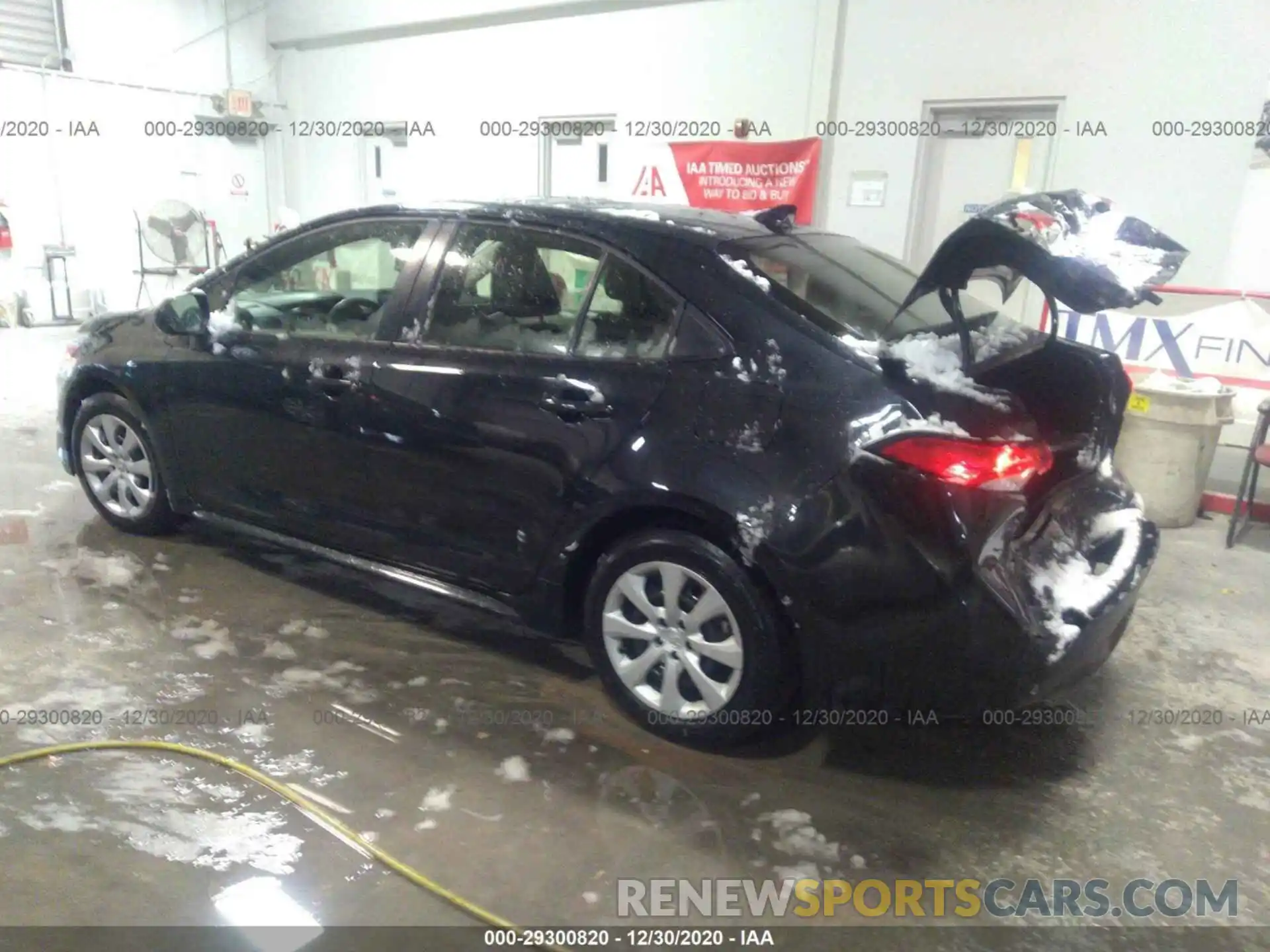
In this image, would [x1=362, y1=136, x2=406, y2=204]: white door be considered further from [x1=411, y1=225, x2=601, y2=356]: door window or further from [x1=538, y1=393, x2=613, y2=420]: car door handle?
[x1=538, y1=393, x2=613, y2=420]: car door handle

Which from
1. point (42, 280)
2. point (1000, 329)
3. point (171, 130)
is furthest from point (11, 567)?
point (171, 130)

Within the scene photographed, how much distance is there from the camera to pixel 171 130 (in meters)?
10.6

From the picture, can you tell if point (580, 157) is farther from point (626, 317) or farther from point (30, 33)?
point (626, 317)

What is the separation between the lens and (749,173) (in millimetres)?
7219

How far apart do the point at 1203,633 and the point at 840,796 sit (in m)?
1.96

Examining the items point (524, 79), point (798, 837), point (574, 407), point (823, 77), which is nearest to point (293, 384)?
point (574, 407)

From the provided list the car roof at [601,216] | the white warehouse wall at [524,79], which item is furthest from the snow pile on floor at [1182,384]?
the white warehouse wall at [524,79]

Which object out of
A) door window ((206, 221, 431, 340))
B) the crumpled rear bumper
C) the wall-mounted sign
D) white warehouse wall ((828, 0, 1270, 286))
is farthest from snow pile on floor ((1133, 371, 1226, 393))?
door window ((206, 221, 431, 340))

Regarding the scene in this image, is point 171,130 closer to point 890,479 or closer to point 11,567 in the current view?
point 11,567

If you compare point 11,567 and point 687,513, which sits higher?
point 687,513

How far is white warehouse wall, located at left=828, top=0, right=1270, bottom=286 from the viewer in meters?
5.43

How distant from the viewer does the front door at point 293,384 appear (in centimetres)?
309

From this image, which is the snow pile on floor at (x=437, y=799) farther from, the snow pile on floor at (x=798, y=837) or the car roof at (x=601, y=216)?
the car roof at (x=601, y=216)

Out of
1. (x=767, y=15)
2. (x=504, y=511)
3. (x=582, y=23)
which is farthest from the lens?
(x=582, y=23)
